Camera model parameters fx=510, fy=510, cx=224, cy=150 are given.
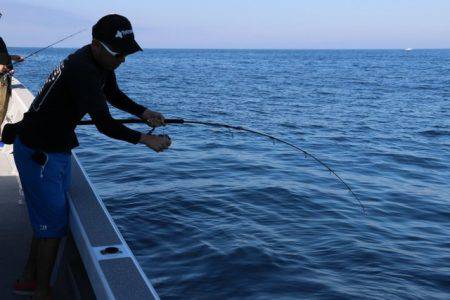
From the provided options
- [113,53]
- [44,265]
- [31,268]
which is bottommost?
[31,268]

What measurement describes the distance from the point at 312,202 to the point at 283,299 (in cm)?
320

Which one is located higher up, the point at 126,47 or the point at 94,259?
the point at 126,47

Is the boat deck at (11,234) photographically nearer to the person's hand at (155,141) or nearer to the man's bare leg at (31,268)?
the man's bare leg at (31,268)

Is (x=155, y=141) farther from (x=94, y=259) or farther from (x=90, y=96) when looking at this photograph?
(x=94, y=259)

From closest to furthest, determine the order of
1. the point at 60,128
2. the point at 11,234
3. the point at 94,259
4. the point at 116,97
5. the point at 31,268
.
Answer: the point at 94,259, the point at 60,128, the point at 31,268, the point at 116,97, the point at 11,234


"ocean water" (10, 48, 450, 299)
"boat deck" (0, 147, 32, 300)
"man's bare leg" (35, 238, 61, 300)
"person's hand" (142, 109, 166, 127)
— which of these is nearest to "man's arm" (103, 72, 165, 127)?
"person's hand" (142, 109, 166, 127)

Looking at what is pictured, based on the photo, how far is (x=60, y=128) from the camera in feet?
9.62

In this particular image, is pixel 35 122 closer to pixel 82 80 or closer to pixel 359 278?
pixel 82 80

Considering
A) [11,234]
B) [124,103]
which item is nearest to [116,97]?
[124,103]

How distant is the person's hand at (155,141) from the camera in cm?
300

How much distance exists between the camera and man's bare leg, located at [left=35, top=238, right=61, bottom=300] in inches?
116

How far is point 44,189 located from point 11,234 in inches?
57.5

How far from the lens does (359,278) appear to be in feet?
17.6

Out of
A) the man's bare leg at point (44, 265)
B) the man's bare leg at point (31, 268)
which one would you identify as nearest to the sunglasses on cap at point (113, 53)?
the man's bare leg at point (44, 265)
